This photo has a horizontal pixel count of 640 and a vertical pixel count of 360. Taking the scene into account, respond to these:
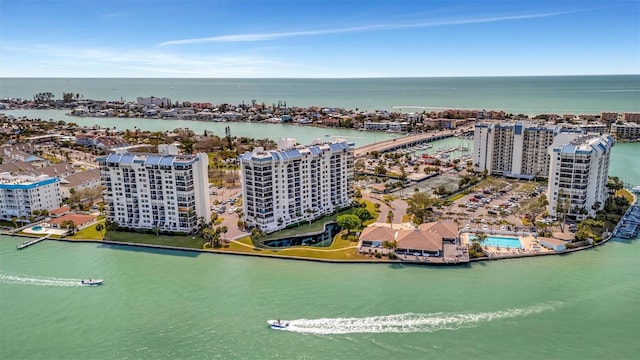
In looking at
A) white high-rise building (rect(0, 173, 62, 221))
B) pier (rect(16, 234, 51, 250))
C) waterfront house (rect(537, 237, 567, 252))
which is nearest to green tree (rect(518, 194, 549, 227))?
waterfront house (rect(537, 237, 567, 252))

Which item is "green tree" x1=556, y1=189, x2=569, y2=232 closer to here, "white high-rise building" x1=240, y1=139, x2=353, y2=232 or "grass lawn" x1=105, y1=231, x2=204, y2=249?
"white high-rise building" x1=240, y1=139, x2=353, y2=232

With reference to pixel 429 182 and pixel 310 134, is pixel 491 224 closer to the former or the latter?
pixel 429 182

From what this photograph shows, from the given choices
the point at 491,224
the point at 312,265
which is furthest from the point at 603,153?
the point at 312,265

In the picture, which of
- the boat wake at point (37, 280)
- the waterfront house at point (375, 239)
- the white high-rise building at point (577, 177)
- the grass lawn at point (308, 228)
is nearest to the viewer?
the boat wake at point (37, 280)

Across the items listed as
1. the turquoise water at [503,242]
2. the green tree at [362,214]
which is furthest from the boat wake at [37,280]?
the turquoise water at [503,242]

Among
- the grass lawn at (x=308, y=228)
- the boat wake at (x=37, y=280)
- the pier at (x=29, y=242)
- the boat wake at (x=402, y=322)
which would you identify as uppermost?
the grass lawn at (x=308, y=228)

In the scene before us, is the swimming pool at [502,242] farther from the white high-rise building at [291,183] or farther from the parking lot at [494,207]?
the white high-rise building at [291,183]
